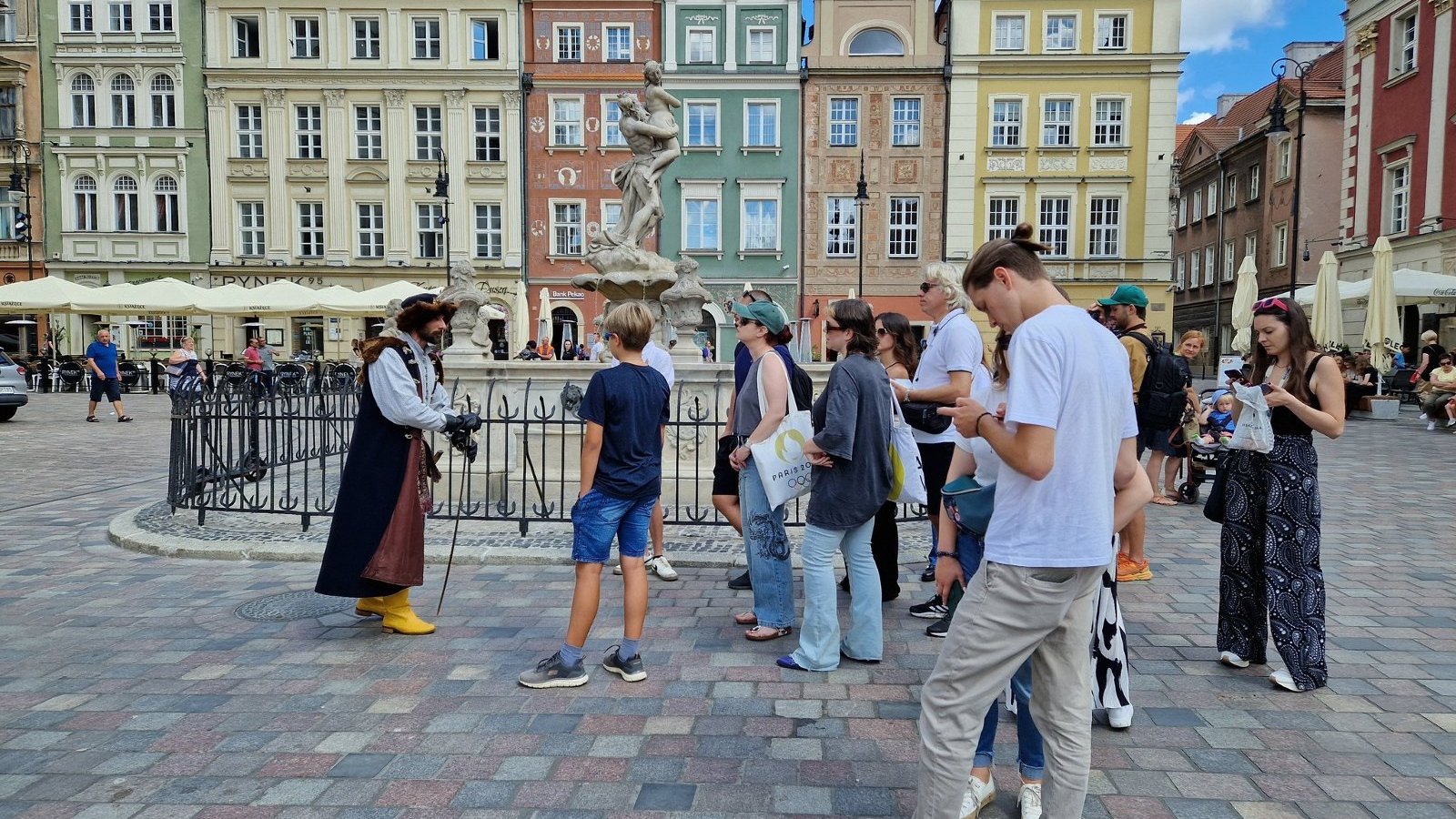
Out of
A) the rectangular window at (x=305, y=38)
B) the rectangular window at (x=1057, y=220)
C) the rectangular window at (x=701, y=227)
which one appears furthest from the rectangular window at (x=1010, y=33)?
the rectangular window at (x=305, y=38)

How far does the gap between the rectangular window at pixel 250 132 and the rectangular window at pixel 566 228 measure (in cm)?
1074

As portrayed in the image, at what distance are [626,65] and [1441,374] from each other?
25252mm

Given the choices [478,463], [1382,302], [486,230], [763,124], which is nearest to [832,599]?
[478,463]

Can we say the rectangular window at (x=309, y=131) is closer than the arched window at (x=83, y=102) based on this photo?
Yes

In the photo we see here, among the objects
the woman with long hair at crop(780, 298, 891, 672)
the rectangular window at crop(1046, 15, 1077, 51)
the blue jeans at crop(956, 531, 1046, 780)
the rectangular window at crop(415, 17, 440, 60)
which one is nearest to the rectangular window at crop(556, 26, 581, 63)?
the rectangular window at crop(415, 17, 440, 60)

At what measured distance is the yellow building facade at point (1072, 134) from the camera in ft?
99.1

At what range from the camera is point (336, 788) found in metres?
3.12

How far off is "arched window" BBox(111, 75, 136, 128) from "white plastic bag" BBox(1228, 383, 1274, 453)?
38322 mm

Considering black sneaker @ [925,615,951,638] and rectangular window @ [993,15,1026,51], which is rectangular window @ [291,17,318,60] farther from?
black sneaker @ [925,615,951,638]

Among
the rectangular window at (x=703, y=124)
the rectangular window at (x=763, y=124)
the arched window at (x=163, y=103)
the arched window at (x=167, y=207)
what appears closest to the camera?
the rectangular window at (x=763, y=124)

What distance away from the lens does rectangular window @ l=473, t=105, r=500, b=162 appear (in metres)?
32.5

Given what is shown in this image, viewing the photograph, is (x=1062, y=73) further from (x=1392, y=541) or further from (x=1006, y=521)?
(x=1006, y=521)

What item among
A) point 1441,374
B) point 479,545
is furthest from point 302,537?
point 1441,374

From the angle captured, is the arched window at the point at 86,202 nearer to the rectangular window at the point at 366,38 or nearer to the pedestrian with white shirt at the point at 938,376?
the rectangular window at the point at 366,38
